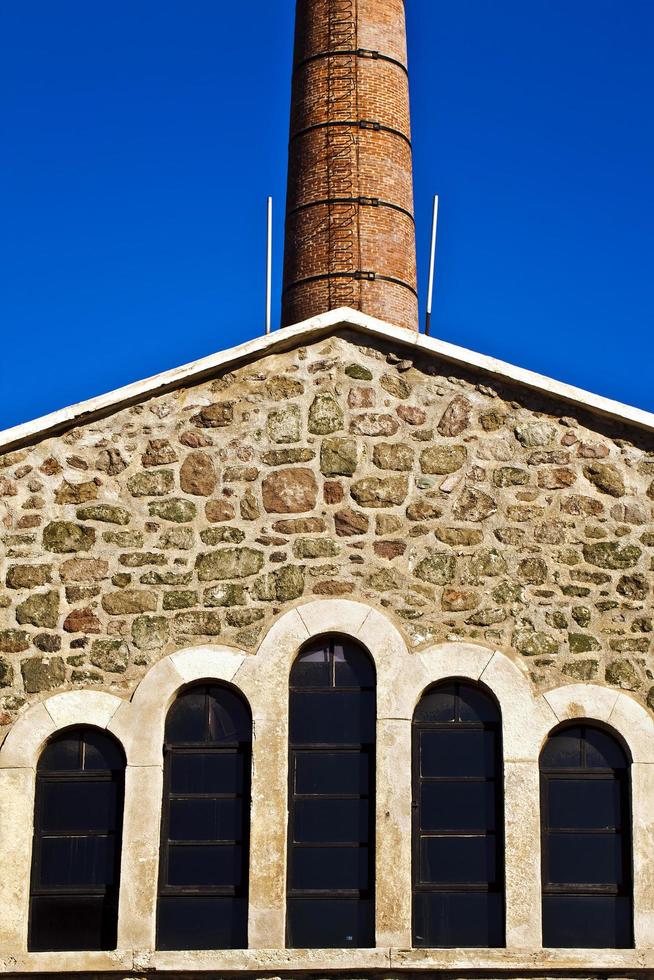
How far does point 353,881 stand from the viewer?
10148mm

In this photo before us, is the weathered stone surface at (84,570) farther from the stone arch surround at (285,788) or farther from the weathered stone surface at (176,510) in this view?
the stone arch surround at (285,788)

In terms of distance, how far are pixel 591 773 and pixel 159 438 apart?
3.87 m

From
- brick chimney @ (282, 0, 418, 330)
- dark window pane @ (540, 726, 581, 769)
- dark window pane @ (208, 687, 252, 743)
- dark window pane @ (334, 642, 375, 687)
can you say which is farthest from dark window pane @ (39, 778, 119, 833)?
brick chimney @ (282, 0, 418, 330)

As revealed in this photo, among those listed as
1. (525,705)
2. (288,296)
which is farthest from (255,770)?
(288,296)

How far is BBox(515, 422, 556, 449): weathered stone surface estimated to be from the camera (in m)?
10.9

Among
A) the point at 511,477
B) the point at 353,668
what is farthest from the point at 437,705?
the point at 511,477

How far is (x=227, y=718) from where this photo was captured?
10.5 meters

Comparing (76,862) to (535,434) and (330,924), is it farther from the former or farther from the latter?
(535,434)

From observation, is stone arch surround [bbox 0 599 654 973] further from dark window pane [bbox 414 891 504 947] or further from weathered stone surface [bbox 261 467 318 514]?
weathered stone surface [bbox 261 467 318 514]

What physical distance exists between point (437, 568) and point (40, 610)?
2820 mm

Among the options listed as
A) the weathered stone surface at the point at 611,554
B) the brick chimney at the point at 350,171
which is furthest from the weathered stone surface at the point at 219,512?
the brick chimney at the point at 350,171

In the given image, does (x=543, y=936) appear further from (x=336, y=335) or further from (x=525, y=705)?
(x=336, y=335)

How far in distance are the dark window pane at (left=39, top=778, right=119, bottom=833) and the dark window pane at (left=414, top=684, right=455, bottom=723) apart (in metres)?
2.17

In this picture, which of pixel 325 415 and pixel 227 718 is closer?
pixel 227 718
